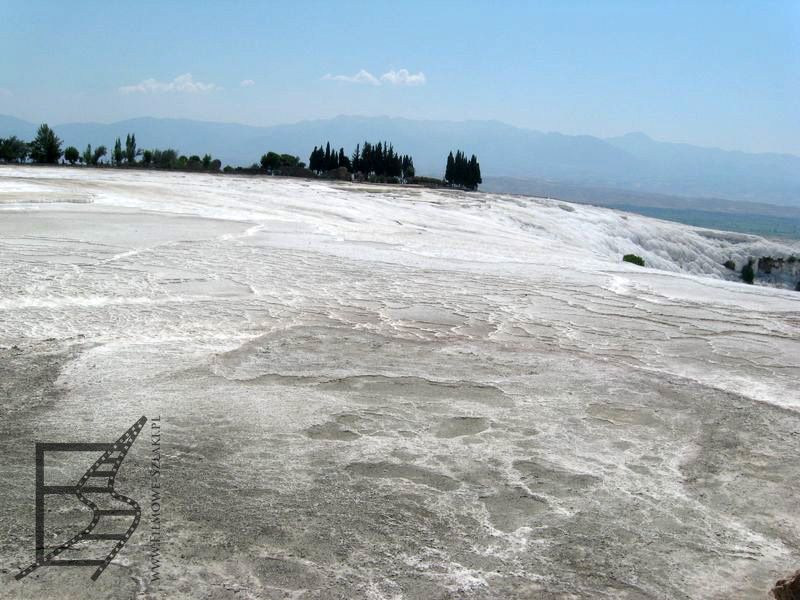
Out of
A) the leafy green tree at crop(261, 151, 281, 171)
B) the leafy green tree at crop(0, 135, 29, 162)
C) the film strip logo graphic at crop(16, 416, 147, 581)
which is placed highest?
the leafy green tree at crop(261, 151, 281, 171)

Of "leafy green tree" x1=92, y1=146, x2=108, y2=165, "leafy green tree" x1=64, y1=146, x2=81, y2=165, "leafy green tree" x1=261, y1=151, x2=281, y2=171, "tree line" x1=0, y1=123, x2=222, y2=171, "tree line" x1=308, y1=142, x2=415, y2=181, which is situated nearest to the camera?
"tree line" x1=0, y1=123, x2=222, y2=171

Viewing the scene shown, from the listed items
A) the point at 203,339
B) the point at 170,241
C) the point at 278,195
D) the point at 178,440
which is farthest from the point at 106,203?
the point at 178,440

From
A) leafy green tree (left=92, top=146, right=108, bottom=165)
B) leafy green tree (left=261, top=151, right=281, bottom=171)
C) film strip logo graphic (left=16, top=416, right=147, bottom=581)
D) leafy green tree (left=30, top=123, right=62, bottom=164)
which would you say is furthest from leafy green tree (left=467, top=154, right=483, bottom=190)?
film strip logo graphic (left=16, top=416, right=147, bottom=581)

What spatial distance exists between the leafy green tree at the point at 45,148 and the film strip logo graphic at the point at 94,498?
140 feet

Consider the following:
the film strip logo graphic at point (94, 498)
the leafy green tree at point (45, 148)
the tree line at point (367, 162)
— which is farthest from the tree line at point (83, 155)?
the film strip logo graphic at point (94, 498)

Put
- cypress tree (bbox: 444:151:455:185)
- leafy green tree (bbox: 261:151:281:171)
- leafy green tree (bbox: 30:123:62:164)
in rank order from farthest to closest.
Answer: cypress tree (bbox: 444:151:455:185)
leafy green tree (bbox: 261:151:281:171)
leafy green tree (bbox: 30:123:62:164)

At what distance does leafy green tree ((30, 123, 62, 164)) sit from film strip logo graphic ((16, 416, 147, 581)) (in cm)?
4277

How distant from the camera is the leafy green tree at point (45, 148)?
4316 cm

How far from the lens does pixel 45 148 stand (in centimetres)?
4322

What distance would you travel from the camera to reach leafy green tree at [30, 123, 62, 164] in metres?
43.2

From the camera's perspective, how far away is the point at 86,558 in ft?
11.9

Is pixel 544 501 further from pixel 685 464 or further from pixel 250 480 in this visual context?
pixel 250 480

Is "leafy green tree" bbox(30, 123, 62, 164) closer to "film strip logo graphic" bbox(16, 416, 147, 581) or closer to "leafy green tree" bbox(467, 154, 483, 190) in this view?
"leafy green tree" bbox(467, 154, 483, 190)

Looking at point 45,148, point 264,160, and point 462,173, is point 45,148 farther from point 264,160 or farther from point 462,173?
point 462,173
